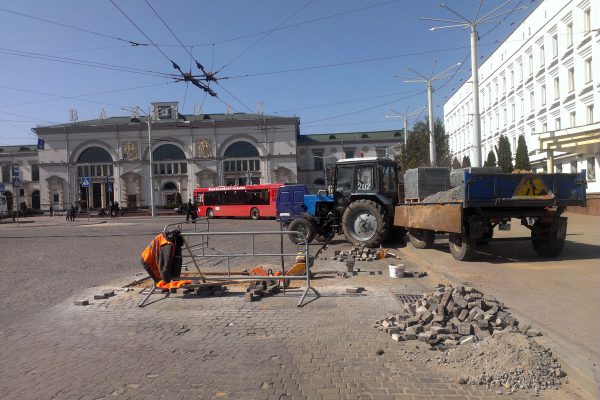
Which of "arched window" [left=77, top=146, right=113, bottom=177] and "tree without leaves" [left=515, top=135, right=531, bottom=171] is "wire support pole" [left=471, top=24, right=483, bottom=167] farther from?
"arched window" [left=77, top=146, right=113, bottom=177]

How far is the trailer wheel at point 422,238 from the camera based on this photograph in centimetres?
1364

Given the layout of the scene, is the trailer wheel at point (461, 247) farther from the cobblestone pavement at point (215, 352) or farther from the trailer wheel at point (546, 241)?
the cobblestone pavement at point (215, 352)

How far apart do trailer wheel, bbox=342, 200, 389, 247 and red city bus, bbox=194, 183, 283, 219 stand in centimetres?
2404

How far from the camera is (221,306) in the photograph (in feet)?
24.6

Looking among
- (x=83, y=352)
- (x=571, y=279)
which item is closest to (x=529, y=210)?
(x=571, y=279)

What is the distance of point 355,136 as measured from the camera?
94.0 metres

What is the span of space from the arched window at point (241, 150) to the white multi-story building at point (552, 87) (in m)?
39.7

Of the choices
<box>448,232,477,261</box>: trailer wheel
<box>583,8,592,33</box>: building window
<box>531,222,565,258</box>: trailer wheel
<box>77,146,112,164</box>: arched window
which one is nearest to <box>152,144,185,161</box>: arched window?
<box>77,146,112,164</box>: arched window

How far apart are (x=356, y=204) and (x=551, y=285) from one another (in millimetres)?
7551

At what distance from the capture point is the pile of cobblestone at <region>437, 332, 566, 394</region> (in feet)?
13.8

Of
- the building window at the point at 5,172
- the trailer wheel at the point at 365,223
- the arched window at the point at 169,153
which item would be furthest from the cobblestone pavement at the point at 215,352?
the building window at the point at 5,172

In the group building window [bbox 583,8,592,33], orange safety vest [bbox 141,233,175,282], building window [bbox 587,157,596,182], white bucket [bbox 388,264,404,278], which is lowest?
white bucket [bbox 388,264,404,278]

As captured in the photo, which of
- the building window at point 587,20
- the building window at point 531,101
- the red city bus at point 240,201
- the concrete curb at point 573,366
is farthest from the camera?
the red city bus at point 240,201

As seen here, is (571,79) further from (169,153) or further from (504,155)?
(169,153)
